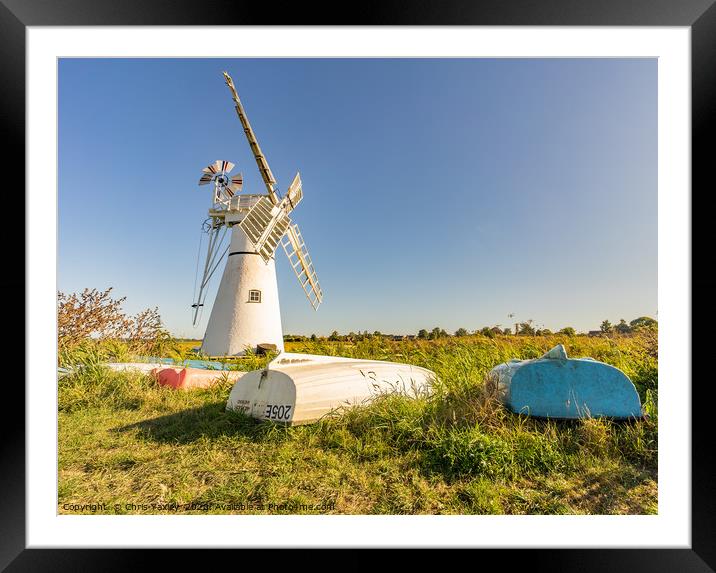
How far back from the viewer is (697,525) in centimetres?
184

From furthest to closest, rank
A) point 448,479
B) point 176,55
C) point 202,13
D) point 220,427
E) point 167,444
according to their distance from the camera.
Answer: point 220,427, point 167,444, point 448,479, point 176,55, point 202,13

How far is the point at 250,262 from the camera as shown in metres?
8.98

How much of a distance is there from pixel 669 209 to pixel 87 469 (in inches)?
176

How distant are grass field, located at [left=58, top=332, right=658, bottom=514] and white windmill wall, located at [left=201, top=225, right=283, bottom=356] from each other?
4644 mm

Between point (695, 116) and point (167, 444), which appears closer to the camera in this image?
point (695, 116)

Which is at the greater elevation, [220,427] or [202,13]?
[202,13]

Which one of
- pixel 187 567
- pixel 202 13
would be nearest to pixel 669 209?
pixel 202 13

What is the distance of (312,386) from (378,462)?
87cm

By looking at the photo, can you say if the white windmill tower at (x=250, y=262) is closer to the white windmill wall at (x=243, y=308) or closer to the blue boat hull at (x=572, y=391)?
the white windmill wall at (x=243, y=308)

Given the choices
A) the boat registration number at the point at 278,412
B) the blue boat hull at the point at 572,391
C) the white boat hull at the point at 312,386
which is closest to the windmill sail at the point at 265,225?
the white boat hull at the point at 312,386

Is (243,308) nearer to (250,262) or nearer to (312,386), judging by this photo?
(250,262)

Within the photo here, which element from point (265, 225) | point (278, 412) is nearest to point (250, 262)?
point (265, 225)

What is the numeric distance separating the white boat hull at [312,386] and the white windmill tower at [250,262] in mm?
4861

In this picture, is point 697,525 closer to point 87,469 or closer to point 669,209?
point 669,209
